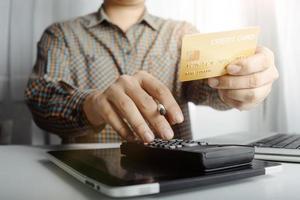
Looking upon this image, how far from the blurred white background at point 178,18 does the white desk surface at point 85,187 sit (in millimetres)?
876

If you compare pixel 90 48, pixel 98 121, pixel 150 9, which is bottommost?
pixel 98 121

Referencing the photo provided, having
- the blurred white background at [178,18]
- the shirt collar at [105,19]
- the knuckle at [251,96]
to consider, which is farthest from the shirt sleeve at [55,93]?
the knuckle at [251,96]

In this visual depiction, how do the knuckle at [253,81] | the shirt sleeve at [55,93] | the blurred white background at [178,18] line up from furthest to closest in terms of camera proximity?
1. the blurred white background at [178,18]
2. the shirt sleeve at [55,93]
3. the knuckle at [253,81]

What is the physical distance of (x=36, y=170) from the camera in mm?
452

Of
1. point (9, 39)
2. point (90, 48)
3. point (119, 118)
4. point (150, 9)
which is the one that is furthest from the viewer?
point (150, 9)

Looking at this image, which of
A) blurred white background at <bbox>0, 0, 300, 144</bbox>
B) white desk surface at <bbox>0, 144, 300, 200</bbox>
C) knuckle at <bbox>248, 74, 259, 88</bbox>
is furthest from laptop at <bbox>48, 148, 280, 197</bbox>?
blurred white background at <bbox>0, 0, 300, 144</bbox>

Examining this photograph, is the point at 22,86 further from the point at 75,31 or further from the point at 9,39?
the point at 75,31

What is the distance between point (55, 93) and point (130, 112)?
1.24ft

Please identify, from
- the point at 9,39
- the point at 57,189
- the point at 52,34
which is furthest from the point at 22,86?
the point at 57,189

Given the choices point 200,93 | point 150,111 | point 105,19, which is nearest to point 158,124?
point 150,111

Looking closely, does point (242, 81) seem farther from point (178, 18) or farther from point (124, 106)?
point (178, 18)

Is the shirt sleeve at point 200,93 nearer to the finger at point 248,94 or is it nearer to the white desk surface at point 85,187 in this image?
the finger at point 248,94

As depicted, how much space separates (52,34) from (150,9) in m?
0.48

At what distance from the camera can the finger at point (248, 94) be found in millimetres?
644
